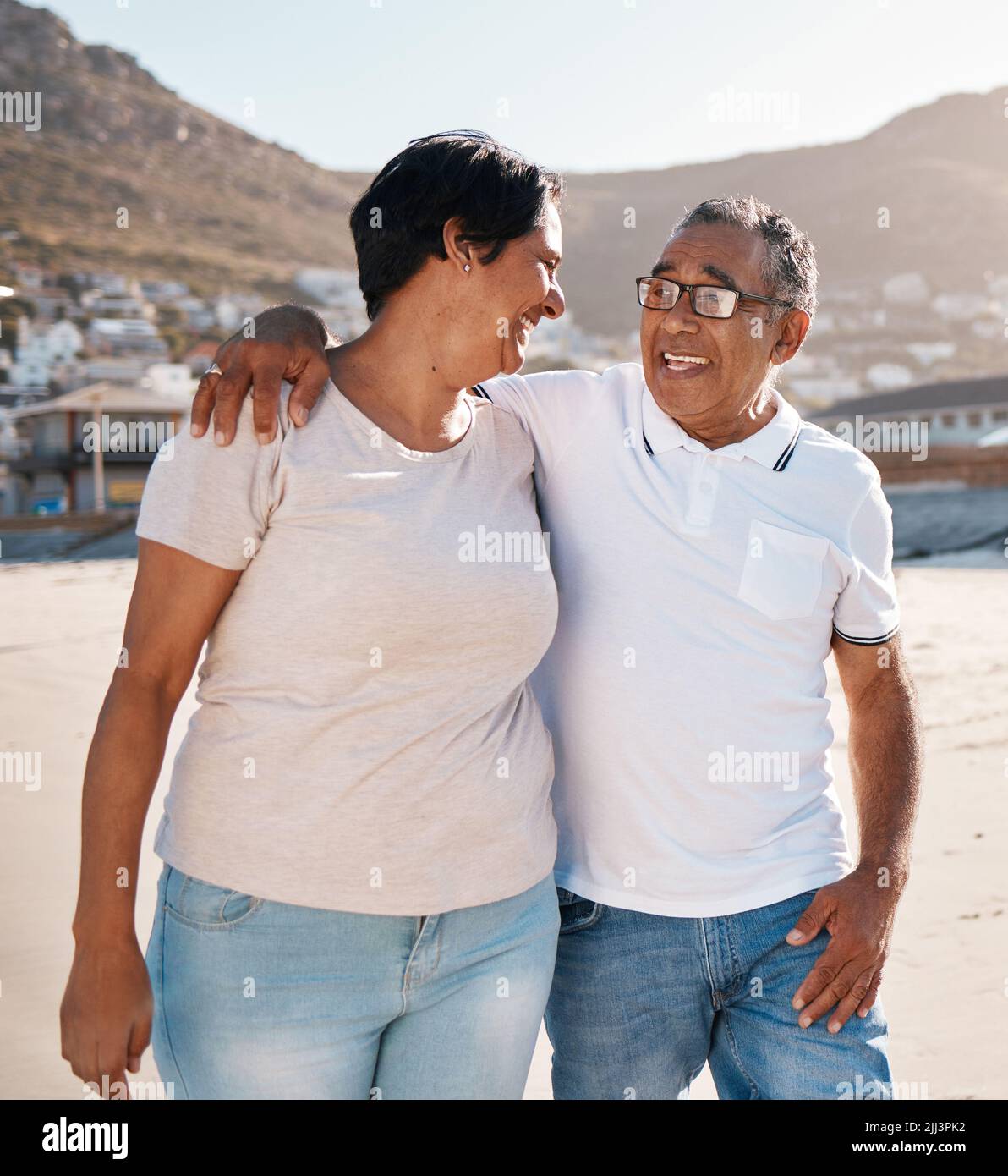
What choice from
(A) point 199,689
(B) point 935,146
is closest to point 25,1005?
(A) point 199,689

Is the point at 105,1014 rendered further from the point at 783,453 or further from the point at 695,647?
the point at 783,453

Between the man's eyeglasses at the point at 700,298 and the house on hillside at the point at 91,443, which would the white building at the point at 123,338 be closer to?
the house on hillside at the point at 91,443

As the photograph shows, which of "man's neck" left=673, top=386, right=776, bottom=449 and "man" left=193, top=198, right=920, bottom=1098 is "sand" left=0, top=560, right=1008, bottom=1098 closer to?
"man" left=193, top=198, right=920, bottom=1098

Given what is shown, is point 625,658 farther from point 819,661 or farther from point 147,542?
point 147,542

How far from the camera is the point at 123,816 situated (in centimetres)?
163

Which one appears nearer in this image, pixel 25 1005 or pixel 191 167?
pixel 25 1005

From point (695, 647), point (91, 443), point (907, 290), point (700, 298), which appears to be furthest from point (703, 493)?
point (907, 290)

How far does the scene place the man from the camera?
82.9 inches

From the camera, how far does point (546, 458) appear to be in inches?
91.4

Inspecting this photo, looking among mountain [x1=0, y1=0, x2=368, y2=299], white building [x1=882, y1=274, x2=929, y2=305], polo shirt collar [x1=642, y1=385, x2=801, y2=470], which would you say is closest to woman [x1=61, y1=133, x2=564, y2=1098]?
polo shirt collar [x1=642, y1=385, x2=801, y2=470]

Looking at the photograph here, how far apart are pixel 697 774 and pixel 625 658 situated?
0.25 metres

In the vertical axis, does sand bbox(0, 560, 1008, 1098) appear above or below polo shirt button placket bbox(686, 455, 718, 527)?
below

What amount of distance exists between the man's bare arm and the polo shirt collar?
1.30 feet
